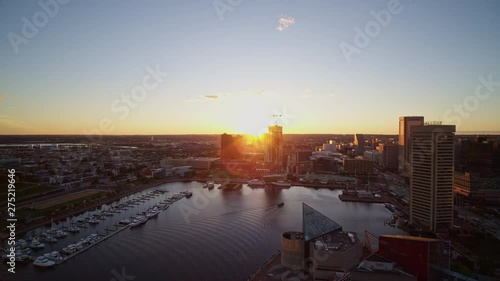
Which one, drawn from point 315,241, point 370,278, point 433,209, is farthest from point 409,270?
point 433,209

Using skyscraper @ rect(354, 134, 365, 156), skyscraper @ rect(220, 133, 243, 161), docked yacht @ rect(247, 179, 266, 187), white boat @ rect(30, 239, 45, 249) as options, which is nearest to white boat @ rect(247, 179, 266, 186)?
docked yacht @ rect(247, 179, 266, 187)

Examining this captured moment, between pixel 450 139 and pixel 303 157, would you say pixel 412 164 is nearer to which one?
pixel 450 139

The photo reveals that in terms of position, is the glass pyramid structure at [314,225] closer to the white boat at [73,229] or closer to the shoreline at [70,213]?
the white boat at [73,229]

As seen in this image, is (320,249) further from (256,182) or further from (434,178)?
(256,182)

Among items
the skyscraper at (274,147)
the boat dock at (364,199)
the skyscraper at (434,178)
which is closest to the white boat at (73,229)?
the skyscraper at (434,178)

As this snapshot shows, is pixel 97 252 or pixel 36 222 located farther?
pixel 36 222
